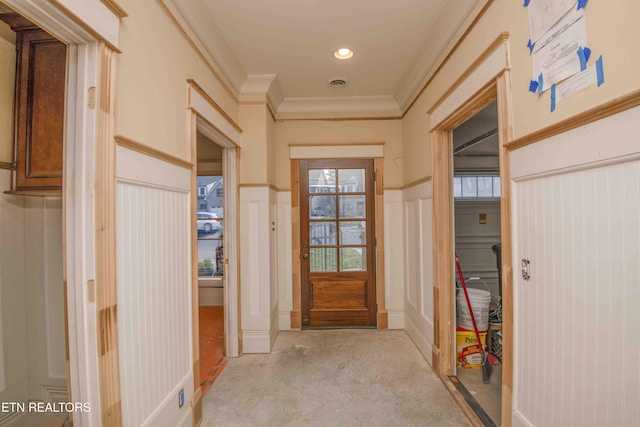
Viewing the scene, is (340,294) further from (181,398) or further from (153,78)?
(153,78)

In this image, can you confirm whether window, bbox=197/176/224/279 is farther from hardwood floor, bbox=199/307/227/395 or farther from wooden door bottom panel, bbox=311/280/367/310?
wooden door bottom panel, bbox=311/280/367/310

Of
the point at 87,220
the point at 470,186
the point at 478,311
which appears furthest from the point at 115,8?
the point at 470,186

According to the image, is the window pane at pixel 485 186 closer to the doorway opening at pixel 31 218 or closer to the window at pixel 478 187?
the window at pixel 478 187

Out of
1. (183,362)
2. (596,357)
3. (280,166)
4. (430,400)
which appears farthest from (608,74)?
(280,166)

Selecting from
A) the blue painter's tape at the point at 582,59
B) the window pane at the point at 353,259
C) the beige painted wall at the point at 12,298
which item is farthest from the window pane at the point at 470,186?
the beige painted wall at the point at 12,298

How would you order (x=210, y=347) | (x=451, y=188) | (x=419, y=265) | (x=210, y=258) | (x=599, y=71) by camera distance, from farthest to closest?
(x=210, y=258)
(x=210, y=347)
(x=419, y=265)
(x=451, y=188)
(x=599, y=71)

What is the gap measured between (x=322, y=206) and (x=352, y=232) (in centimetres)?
48

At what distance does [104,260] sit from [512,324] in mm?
1899

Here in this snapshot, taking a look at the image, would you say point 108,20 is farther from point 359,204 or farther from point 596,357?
point 359,204

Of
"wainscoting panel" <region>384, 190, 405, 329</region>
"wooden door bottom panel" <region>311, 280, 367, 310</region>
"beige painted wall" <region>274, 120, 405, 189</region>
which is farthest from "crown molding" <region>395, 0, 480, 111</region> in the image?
"wooden door bottom panel" <region>311, 280, 367, 310</region>

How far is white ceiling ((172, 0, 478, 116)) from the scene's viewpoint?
2.00m

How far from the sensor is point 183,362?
188 centimetres

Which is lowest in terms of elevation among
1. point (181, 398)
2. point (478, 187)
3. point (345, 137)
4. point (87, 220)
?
point (181, 398)

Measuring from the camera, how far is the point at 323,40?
2.38 meters
